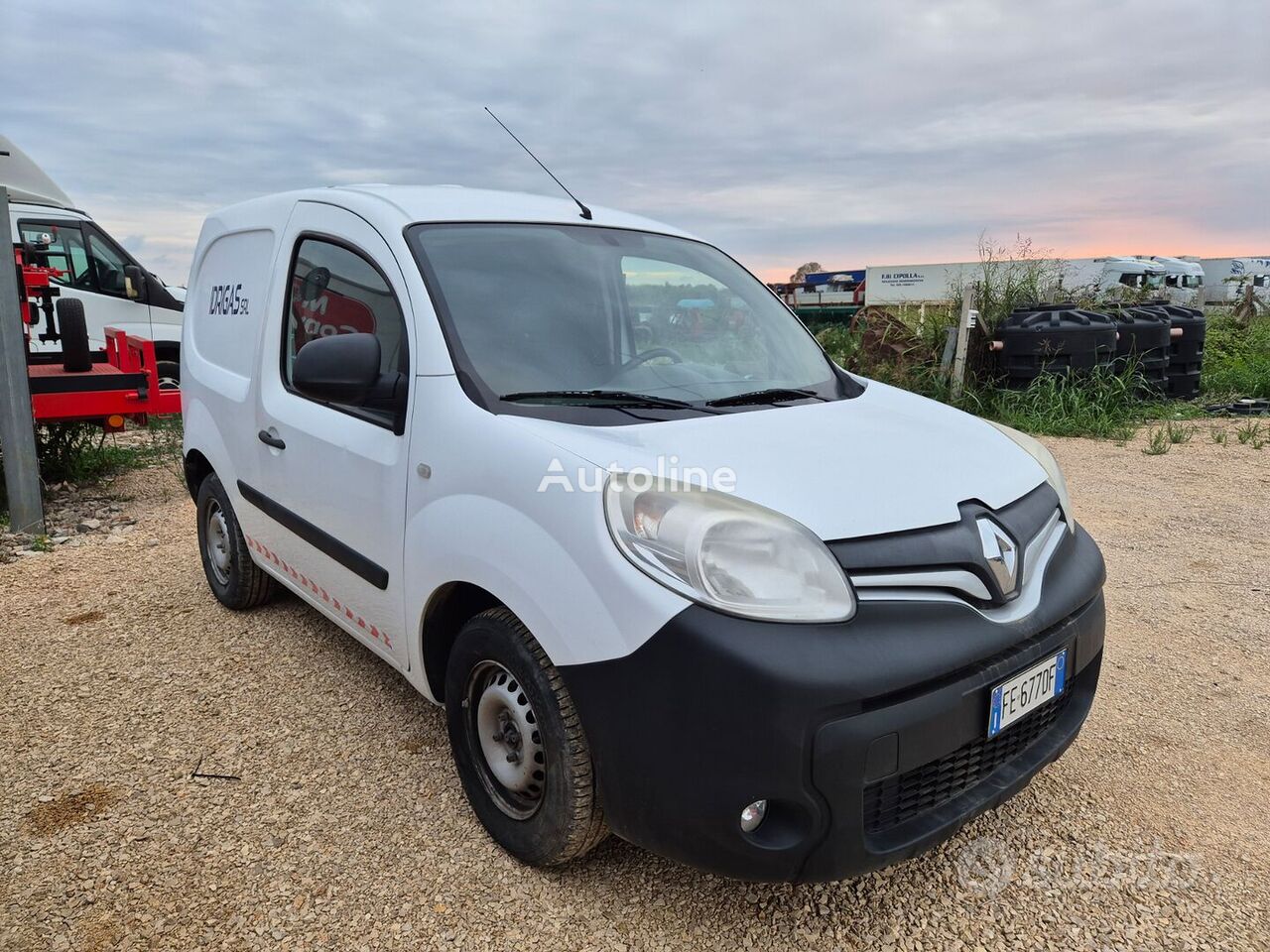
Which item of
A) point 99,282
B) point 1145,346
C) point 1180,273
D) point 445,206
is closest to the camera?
point 445,206

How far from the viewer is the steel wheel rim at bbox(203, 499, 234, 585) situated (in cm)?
390

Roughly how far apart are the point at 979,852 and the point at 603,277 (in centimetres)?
200

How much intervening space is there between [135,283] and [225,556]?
725cm

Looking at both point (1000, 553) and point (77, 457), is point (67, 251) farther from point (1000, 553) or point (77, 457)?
point (1000, 553)

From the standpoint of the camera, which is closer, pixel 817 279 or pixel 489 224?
pixel 489 224

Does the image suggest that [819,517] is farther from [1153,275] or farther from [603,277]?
Result: [1153,275]

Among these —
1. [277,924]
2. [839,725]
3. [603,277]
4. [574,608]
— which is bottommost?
[277,924]

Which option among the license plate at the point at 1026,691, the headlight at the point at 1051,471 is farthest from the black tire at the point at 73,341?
the license plate at the point at 1026,691

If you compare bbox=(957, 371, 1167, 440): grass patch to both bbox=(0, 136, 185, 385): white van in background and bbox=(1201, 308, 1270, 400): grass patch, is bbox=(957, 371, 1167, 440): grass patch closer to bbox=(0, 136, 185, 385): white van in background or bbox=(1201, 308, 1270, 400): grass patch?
bbox=(1201, 308, 1270, 400): grass patch

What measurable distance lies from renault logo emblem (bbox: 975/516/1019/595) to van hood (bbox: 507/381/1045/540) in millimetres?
75

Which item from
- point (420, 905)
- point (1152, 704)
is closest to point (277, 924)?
point (420, 905)

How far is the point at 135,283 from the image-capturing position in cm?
959

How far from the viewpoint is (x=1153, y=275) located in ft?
67.2


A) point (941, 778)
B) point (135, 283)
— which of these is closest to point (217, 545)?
point (941, 778)
